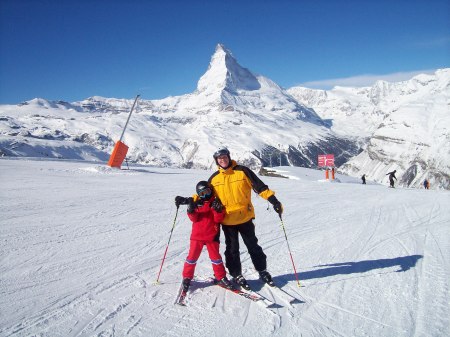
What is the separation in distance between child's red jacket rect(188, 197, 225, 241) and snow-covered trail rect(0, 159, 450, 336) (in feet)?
2.67

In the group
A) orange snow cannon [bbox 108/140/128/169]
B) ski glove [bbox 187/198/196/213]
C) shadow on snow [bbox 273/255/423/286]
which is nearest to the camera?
ski glove [bbox 187/198/196/213]

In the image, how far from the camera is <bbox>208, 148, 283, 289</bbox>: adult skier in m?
5.34

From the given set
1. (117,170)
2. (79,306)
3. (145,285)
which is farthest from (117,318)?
(117,170)

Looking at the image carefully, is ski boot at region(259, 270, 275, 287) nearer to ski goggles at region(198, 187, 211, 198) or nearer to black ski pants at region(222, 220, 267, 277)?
black ski pants at region(222, 220, 267, 277)

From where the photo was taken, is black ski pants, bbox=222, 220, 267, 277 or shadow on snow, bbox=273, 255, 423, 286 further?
shadow on snow, bbox=273, 255, 423, 286

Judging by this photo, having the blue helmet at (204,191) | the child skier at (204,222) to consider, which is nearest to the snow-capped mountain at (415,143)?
the child skier at (204,222)

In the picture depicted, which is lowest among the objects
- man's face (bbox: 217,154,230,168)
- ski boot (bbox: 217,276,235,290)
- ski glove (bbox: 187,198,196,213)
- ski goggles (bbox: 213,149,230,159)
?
ski boot (bbox: 217,276,235,290)

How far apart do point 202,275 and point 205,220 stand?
1.25 meters

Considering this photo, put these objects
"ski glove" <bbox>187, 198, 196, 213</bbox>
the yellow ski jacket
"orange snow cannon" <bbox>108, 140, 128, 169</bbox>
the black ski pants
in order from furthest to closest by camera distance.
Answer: "orange snow cannon" <bbox>108, 140, 128, 169</bbox>, the black ski pants, the yellow ski jacket, "ski glove" <bbox>187, 198, 196, 213</bbox>

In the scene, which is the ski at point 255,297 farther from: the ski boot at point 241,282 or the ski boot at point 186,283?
the ski boot at point 186,283

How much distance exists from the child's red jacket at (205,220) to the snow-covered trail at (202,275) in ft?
2.67

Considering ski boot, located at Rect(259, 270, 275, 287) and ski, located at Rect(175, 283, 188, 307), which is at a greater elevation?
ski boot, located at Rect(259, 270, 275, 287)

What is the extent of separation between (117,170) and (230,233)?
20.7 meters

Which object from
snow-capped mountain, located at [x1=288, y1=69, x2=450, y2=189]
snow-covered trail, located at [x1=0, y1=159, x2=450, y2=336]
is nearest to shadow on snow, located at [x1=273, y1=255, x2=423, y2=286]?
snow-covered trail, located at [x1=0, y1=159, x2=450, y2=336]
